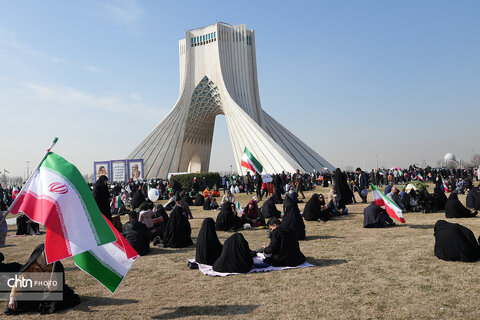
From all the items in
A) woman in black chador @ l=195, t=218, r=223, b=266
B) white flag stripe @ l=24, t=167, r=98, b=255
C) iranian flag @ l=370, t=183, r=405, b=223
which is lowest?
woman in black chador @ l=195, t=218, r=223, b=266

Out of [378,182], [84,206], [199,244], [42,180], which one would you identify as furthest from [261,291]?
[378,182]

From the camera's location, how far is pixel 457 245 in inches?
206

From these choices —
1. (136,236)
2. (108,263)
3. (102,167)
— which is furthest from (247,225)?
(102,167)

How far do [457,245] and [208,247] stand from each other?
378 cm

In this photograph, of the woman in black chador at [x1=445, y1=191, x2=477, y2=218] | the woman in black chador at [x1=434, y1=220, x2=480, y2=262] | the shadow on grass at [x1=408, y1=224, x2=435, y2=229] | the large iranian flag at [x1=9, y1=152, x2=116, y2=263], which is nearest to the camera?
the large iranian flag at [x1=9, y1=152, x2=116, y2=263]

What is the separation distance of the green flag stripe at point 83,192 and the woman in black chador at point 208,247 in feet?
7.03

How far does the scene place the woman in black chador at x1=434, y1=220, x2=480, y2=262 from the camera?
517 centimetres

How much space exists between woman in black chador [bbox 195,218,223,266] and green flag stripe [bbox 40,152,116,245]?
7.03 feet

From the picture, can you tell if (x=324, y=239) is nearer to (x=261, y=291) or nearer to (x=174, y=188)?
(x=261, y=291)

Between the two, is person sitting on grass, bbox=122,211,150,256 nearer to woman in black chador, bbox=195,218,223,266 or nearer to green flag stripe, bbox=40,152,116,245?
woman in black chador, bbox=195,218,223,266

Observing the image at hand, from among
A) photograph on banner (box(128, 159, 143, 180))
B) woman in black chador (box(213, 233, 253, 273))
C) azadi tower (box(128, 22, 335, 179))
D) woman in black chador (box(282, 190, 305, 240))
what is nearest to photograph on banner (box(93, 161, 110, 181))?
photograph on banner (box(128, 159, 143, 180))

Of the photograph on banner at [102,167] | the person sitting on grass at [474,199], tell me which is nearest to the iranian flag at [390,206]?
the person sitting on grass at [474,199]

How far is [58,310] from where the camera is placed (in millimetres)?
3988

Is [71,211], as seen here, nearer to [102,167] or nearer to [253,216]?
[253,216]
